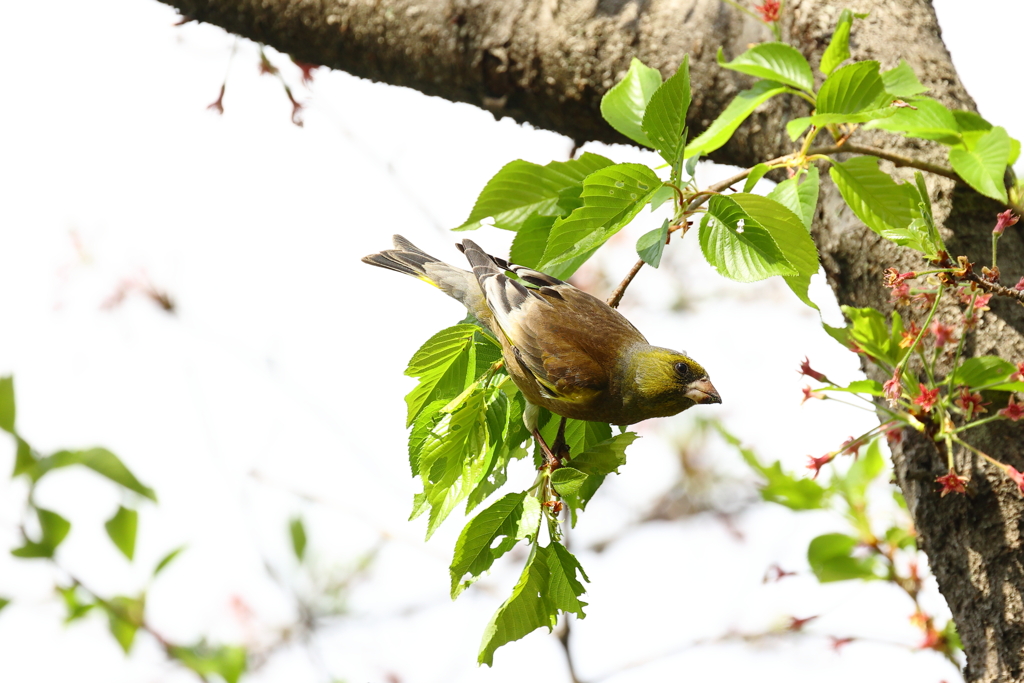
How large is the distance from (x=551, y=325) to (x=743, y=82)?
4.07ft

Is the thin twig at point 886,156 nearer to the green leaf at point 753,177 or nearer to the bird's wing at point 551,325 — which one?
the green leaf at point 753,177

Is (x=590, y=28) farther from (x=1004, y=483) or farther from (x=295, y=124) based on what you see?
(x=1004, y=483)

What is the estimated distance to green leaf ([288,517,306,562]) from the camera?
3289 mm

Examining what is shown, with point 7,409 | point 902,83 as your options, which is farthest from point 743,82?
point 7,409

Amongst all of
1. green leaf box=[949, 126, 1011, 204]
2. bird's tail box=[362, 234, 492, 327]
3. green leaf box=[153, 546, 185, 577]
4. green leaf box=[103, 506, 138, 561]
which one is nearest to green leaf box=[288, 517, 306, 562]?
green leaf box=[153, 546, 185, 577]

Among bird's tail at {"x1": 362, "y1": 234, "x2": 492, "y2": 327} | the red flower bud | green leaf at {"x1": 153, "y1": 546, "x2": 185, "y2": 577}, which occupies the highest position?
the red flower bud

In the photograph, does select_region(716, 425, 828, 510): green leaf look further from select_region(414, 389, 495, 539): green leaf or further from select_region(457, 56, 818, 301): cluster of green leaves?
select_region(414, 389, 495, 539): green leaf

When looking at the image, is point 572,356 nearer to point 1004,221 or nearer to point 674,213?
point 674,213

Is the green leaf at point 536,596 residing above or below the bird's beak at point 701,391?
below

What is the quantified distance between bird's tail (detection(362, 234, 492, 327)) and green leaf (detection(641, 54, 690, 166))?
3.60 ft

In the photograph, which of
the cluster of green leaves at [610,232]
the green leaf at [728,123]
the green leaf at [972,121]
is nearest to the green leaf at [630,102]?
the cluster of green leaves at [610,232]

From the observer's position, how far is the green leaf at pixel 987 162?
2002 millimetres

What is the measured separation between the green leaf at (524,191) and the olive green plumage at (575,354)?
0.53 ft

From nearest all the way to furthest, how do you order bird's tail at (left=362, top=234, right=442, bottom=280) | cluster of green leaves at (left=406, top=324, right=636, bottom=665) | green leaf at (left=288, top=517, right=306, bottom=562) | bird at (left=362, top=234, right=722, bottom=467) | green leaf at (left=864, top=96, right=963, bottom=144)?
cluster of green leaves at (left=406, top=324, right=636, bottom=665)
green leaf at (left=864, top=96, right=963, bottom=144)
bird at (left=362, top=234, right=722, bottom=467)
bird's tail at (left=362, top=234, right=442, bottom=280)
green leaf at (left=288, top=517, right=306, bottom=562)
